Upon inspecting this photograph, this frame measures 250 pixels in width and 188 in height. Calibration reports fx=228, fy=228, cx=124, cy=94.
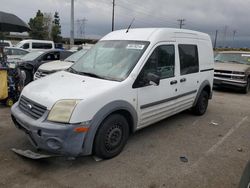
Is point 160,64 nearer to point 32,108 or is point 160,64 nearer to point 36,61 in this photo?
point 32,108

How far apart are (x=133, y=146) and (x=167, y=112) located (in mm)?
1009

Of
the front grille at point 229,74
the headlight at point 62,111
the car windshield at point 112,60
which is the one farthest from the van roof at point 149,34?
the front grille at point 229,74

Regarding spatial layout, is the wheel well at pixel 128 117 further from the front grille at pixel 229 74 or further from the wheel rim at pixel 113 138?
the front grille at pixel 229 74

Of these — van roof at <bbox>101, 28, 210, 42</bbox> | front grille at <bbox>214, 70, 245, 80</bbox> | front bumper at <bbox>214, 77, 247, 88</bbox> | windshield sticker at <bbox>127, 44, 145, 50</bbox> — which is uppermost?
van roof at <bbox>101, 28, 210, 42</bbox>

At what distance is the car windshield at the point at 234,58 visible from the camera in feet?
32.3

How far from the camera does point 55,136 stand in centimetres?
282

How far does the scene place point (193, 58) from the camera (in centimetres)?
503

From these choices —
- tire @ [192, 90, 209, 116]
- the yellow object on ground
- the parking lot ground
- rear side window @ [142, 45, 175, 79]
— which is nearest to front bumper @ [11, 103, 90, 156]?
the parking lot ground

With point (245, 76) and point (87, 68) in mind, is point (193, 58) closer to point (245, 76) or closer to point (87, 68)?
point (87, 68)

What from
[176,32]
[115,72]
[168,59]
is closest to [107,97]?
[115,72]

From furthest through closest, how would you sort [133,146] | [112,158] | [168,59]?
[168,59] → [133,146] → [112,158]

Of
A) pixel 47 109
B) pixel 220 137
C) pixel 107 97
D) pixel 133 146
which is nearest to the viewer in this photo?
pixel 47 109

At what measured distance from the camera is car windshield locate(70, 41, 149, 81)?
3620 mm

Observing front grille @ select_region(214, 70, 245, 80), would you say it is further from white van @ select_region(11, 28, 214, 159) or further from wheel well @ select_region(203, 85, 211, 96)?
white van @ select_region(11, 28, 214, 159)
